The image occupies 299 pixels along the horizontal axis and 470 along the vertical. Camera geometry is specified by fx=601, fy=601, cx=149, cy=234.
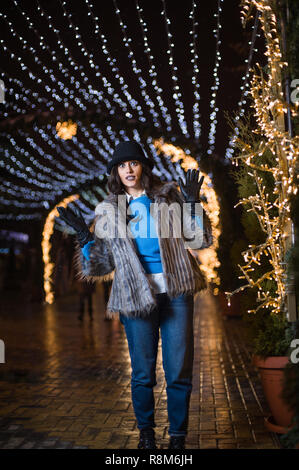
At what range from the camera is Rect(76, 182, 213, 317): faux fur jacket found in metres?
3.80

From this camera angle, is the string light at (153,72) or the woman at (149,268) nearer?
the woman at (149,268)

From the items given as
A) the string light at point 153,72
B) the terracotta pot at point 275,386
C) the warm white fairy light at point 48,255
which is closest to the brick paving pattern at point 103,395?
the terracotta pot at point 275,386

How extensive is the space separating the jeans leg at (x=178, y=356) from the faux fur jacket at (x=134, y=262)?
4.6 inches

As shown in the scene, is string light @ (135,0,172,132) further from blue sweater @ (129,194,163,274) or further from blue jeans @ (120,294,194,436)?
blue jeans @ (120,294,194,436)

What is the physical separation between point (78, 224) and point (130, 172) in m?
0.50

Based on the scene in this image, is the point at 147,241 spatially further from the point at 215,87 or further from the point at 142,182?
the point at 215,87

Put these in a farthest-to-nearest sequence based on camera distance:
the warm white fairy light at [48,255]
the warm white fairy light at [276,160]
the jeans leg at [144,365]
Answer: the warm white fairy light at [48,255] → the jeans leg at [144,365] → the warm white fairy light at [276,160]

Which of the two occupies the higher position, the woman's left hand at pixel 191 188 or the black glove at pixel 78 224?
the woman's left hand at pixel 191 188

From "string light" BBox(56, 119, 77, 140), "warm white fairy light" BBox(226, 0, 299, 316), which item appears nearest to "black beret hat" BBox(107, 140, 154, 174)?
"warm white fairy light" BBox(226, 0, 299, 316)

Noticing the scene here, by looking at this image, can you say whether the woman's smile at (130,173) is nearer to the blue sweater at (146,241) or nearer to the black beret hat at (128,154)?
the black beret hat at (128,154)

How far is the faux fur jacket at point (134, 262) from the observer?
3803 millimetres

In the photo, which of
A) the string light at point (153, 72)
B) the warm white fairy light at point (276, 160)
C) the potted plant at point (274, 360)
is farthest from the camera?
the string light at point (153, 72)

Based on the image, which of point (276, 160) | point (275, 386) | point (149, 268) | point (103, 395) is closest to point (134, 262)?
point (149, 268)

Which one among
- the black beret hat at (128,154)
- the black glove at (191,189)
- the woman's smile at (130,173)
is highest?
the black beret hat at (128,154)
